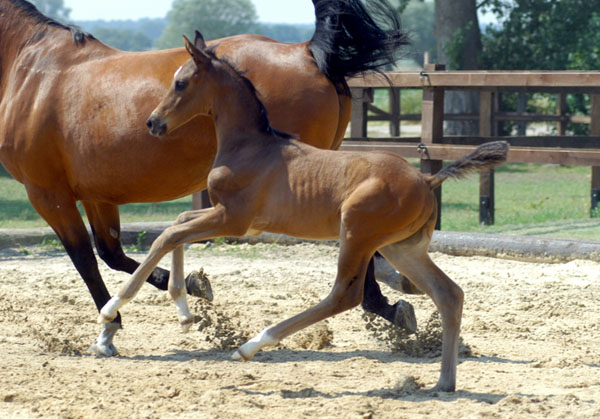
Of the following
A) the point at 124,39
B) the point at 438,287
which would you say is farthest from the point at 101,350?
the point at 124,39

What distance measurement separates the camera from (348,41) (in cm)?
505

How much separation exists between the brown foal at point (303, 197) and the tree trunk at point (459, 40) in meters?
14.2

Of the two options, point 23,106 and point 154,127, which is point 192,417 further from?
point 23,106

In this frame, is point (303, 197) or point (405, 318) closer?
point (303, 197)

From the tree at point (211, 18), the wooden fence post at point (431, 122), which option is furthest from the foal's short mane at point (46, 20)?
the tree at point (211, 18)

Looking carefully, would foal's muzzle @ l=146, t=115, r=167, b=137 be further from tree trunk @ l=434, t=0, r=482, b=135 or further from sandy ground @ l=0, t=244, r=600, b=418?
tree trunk @ l=434, t=0, r=482, b=135

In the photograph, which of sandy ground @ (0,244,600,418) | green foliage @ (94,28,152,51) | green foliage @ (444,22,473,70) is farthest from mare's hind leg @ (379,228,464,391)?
green foliage @ (94,28,152,51)

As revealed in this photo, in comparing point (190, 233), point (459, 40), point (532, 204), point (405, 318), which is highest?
point (459, 40)

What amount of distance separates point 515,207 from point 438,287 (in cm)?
878

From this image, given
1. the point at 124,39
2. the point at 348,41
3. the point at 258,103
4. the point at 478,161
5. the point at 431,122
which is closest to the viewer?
the point at 478,161

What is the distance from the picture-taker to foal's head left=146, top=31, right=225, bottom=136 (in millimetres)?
4426

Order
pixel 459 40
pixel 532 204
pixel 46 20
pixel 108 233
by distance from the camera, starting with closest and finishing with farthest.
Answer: pixel 46 20
pixel 108 233
pixel 532 204
pixel 459 40

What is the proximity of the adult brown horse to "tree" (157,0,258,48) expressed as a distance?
13332 centimetres

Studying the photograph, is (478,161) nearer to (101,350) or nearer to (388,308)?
(388,308)
